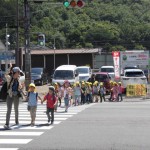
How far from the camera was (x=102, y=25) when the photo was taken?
10462 centimetres

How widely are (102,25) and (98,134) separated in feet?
308

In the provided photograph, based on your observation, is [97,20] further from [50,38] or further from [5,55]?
[5,55]

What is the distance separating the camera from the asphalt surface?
1001 centimetres

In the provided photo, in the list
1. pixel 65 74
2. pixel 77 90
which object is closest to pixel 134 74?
pixel 65 74

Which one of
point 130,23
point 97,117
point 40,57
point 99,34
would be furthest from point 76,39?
point 97,117

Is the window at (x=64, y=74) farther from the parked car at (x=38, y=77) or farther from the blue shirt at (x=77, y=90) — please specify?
the blue shirt at (x=77, y=90)

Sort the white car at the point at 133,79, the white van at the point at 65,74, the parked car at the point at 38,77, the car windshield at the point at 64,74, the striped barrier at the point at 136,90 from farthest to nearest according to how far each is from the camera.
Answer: the parked car at the point at 38,77
the car windshield at the point at 64,74
the white van at the point at 65,74
the white car at the point at 133,79
the striped barrier at the point at 136,90

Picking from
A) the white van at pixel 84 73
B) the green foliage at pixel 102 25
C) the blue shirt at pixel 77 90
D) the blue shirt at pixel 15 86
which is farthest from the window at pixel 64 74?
the green foliage at pixel 102 25

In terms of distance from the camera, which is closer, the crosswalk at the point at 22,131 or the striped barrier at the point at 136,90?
the crosswalk at the point at 22,131

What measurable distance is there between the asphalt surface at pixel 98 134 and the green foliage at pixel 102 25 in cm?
8160

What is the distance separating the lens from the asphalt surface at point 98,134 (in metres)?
10.0

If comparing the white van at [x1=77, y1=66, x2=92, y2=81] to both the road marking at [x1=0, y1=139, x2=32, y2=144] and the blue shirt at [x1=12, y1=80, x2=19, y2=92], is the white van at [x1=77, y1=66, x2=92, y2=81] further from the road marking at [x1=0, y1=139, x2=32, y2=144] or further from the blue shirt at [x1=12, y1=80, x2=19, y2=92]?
the road marking at [x1=0, y1=139, x2=32, y2=144]

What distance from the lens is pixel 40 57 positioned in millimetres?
66625

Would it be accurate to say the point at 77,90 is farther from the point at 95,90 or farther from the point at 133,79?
the point at 133,79
